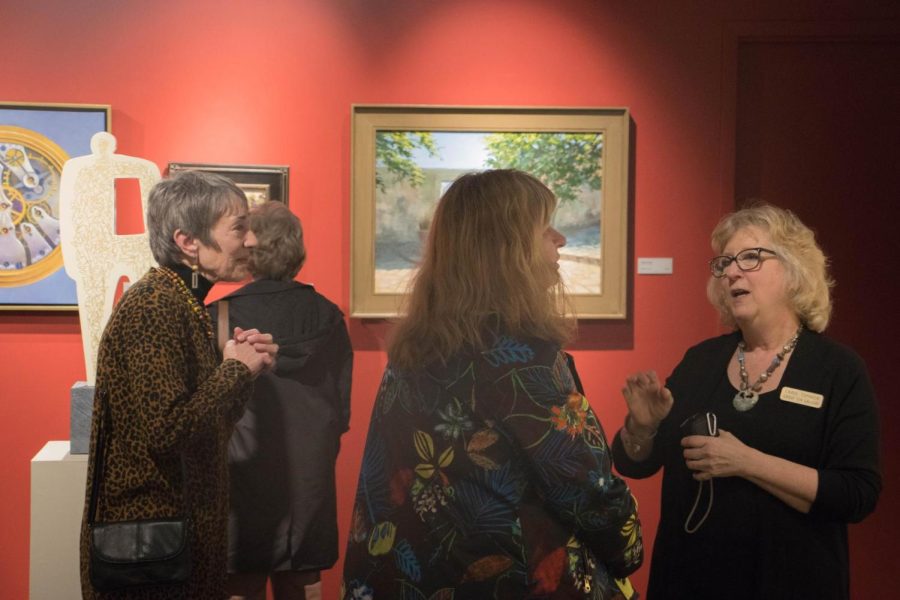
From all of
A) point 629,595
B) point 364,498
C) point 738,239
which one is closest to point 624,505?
point 629,595

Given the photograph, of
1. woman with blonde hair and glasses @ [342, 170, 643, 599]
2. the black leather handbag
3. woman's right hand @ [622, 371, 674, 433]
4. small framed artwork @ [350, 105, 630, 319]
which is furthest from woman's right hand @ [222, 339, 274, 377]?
small framed artwork @ [350, 105, 630, 319]

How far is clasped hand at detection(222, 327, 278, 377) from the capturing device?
86.3 inches

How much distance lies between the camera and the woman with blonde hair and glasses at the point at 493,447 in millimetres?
1456

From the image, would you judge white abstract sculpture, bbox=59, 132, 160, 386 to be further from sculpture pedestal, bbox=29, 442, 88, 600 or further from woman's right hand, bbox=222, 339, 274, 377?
woman's right hand, bbox=222, 339, 274, 377

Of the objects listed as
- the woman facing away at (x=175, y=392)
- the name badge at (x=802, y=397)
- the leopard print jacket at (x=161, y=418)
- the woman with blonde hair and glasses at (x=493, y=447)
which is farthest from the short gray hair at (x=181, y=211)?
the name badge at (x=802, y=397)

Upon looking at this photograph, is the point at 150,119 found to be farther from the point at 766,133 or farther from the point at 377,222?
the point at 766,133

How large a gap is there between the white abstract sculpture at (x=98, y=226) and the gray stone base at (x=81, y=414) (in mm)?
116

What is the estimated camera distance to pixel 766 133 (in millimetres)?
4062

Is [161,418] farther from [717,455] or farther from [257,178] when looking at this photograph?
[257,178]

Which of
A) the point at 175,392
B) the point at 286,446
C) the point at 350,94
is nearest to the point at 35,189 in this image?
the point at 350,94

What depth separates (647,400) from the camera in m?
2.05

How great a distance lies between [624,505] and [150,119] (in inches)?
118

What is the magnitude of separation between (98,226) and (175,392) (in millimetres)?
1493

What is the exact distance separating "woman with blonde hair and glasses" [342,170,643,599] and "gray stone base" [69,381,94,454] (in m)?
1.85
